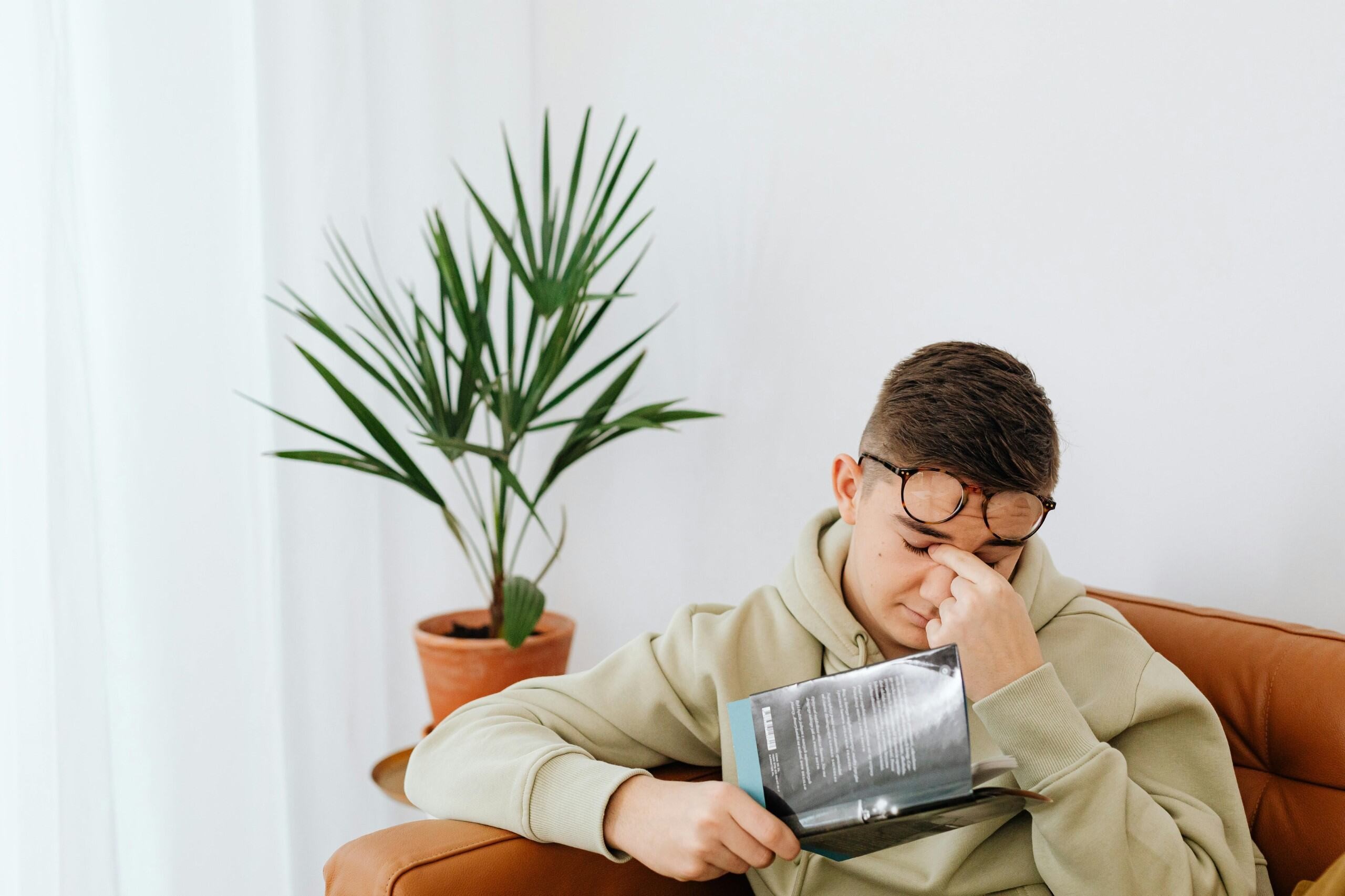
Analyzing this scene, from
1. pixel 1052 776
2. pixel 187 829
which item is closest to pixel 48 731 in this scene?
pixel 187 829

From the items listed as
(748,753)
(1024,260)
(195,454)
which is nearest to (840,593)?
(748,753)

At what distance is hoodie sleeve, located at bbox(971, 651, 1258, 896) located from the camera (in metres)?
0.97

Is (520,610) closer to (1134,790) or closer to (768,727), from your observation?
(768,727)

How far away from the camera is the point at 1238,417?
4.62 ft

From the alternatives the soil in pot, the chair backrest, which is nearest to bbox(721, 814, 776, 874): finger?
Answer: the chair backrest

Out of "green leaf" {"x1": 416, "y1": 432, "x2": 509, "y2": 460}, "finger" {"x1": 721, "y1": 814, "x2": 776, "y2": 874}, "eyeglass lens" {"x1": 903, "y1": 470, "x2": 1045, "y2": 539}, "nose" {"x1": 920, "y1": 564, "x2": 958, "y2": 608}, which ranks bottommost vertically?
"finger" {"x1": 721, "y1": 814, "x2": 776, "y2": 874}

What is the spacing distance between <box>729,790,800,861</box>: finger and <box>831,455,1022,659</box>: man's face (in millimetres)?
305

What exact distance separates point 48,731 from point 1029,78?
1.88m

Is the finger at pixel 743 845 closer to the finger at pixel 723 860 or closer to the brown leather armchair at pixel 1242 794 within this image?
the finger at pixel 723 860

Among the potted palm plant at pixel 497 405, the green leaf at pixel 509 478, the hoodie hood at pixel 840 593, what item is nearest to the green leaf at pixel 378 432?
the potted palm plant at pixel 497 405

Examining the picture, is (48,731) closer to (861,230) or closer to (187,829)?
(187,829)

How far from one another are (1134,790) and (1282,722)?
26cm

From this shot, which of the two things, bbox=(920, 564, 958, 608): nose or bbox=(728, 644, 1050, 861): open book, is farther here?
bbox=(920, 564, 958, 608): nose

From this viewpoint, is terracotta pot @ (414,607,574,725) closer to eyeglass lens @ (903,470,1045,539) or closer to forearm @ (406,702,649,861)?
forearm @ (406,702,649,861)
